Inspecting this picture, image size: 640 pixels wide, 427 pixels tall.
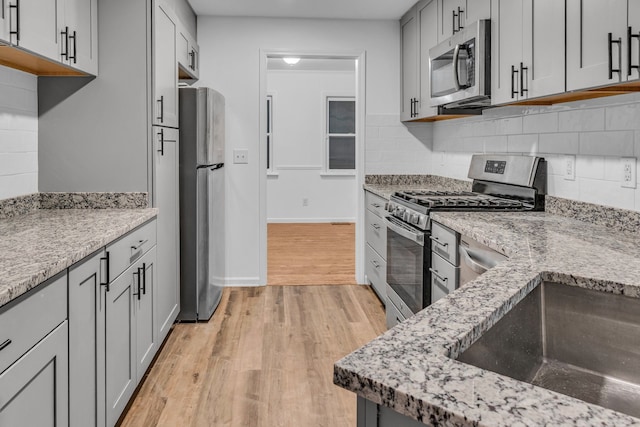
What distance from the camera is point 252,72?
173 inches

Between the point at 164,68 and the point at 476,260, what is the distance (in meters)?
1.98

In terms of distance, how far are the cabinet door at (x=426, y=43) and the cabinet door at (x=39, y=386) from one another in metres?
2.75

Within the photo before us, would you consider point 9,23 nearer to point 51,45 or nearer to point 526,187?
point 51,45

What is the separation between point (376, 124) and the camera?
14.9 ft

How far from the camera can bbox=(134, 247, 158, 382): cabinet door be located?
96.2 inches

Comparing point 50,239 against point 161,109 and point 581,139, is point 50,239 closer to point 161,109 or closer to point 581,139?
point 161,109

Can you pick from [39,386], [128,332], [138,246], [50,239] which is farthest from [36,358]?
[138,246]

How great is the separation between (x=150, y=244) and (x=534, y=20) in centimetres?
204

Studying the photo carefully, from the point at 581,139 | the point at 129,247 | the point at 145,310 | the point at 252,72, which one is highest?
the point at 252,72

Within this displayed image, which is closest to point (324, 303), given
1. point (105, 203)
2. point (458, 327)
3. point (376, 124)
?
point (376, 124)

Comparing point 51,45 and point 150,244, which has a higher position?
point 51,45

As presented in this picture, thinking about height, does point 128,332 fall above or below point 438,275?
below

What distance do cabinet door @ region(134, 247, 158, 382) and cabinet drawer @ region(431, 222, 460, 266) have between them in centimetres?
140

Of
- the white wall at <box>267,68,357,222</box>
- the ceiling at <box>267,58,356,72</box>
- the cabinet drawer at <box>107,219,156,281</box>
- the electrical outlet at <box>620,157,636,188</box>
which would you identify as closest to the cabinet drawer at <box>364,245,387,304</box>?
the cabinet drawer at <box>107,219,156,281</box>
